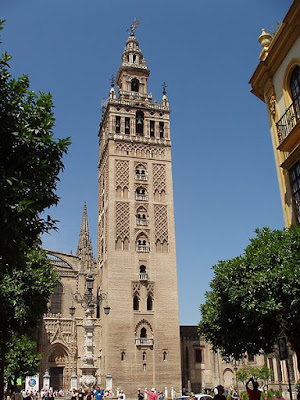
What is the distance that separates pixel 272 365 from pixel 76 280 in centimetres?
2375

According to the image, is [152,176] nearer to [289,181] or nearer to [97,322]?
[97,322]

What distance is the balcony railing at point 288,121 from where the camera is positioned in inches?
596

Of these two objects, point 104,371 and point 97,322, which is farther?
point 97,322

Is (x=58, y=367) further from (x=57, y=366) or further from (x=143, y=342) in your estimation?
(x=143, y=342)

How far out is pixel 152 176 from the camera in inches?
1877

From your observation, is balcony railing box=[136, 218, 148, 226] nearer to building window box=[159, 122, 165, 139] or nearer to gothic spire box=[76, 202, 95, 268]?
gothic spire box=[76, 202, 95, 268]

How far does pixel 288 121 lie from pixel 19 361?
81.7ft

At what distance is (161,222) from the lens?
151ft

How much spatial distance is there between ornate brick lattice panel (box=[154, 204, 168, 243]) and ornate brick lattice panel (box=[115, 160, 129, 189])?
4.05m

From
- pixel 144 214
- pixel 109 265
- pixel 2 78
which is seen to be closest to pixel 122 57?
pixel 144 214

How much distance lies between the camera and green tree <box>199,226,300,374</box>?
47.2 feet

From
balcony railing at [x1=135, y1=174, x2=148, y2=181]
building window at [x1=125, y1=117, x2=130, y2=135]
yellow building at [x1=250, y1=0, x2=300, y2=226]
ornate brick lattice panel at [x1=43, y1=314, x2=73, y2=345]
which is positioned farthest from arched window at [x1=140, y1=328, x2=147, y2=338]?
yellow building at [x1=250, y1=0, x2=300, y2=226]

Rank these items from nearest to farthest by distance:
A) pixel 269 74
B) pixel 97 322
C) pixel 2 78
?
pixel 2 78, pixel 269 74, pixel 97 322

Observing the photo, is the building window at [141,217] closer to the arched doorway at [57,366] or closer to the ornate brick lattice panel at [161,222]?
the ornate brick lattice panel at [161,222]
